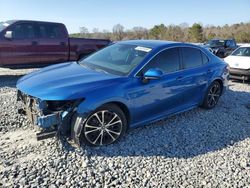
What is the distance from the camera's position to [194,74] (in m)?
5.62

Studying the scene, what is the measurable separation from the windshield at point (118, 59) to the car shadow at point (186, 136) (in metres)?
1.16

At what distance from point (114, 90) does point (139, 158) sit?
1083 mm

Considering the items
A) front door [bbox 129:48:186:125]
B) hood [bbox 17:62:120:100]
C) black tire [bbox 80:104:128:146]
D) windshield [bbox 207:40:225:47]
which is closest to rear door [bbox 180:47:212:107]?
front door [bbox 129:48:186:125]

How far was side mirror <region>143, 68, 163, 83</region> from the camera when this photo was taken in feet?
14.7

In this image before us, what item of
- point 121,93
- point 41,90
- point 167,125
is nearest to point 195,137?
point 167,125

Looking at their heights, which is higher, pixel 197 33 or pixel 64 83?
pixel 197 33

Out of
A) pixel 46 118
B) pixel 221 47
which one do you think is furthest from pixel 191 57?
pixel 221 47

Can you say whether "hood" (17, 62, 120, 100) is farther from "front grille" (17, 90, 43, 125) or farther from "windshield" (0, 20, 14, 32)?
"windshield" (0, 20, 14, 32)

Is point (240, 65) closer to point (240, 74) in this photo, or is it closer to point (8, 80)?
point (240, 74)

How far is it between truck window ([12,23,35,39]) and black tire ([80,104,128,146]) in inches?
250

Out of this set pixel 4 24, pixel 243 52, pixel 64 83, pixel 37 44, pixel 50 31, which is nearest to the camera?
pixel 64 83

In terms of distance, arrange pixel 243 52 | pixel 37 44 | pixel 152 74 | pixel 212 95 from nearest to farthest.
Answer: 1. pixel 152 74
2. pixel 212 95
3. pixel 37 44
4. pixel 243 52

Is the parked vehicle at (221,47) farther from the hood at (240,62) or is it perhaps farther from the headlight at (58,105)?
the headlight at (58,105)

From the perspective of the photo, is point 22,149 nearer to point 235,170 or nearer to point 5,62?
point 235,170
